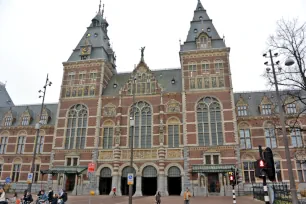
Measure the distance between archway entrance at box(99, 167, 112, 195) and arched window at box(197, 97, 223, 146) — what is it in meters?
13.7

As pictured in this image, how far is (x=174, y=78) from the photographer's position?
40.8 metres

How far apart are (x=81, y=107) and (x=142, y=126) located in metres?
10.7

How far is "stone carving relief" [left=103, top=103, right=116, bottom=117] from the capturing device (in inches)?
1517

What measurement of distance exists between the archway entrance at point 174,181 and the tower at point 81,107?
10754 millimetres

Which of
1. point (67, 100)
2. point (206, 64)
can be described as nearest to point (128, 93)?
point (67, 100)

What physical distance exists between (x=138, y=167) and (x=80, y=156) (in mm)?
9067

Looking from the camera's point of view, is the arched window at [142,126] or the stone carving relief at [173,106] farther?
the stone carving relief at [173,106]

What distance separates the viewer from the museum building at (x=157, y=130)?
33.4m

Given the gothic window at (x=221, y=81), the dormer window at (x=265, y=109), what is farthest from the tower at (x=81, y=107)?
the dormer window at (x=265, y=109)

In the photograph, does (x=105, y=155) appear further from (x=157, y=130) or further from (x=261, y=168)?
(x=261, y=168)

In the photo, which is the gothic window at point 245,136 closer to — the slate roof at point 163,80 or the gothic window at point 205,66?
the gothic window at point 205,66

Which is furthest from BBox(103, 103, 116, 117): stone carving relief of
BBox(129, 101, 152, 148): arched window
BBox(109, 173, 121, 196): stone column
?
BBox(109, 173, 121, 196): stone column

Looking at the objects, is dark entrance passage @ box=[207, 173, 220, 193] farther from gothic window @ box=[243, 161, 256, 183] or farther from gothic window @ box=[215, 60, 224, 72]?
gothic window @ box=[215, 60, 224, 72]

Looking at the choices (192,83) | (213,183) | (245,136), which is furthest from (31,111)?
(245,136)
